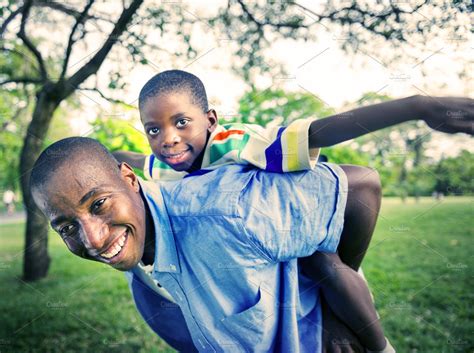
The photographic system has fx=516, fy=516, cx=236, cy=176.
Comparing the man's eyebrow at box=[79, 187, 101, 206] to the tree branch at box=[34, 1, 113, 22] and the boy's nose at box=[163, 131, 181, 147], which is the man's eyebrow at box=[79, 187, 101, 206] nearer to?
the boy's nose at box=[163, 131, 181, 147]

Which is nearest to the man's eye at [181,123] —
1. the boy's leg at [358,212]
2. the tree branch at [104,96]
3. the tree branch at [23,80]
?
the tree branch at [104,96]

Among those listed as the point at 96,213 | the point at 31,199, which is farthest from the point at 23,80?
the point at 96,213

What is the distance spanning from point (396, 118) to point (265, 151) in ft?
0.79

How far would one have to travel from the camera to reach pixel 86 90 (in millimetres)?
1246

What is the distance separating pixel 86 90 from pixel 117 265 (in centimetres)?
50

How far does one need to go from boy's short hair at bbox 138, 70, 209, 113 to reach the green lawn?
452mm

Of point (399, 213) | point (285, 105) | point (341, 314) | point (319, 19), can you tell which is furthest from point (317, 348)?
point (319, 19)

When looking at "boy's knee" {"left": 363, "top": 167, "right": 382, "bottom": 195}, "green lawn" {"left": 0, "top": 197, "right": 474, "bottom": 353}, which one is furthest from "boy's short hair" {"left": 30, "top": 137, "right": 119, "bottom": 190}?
"green lawn" {"left": 0, "top": 197, "right": 474, "bottom": 353}

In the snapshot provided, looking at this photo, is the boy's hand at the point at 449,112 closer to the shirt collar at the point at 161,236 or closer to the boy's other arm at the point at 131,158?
the shirt collar at the point at 161,236

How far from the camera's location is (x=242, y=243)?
36.5 inches

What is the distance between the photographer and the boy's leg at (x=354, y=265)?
100 centimetres

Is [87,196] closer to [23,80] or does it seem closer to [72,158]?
[72,158]

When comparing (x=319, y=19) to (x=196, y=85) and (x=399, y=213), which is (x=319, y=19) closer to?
(x=196, y=85)

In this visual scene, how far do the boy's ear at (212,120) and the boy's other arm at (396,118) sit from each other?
23cm
